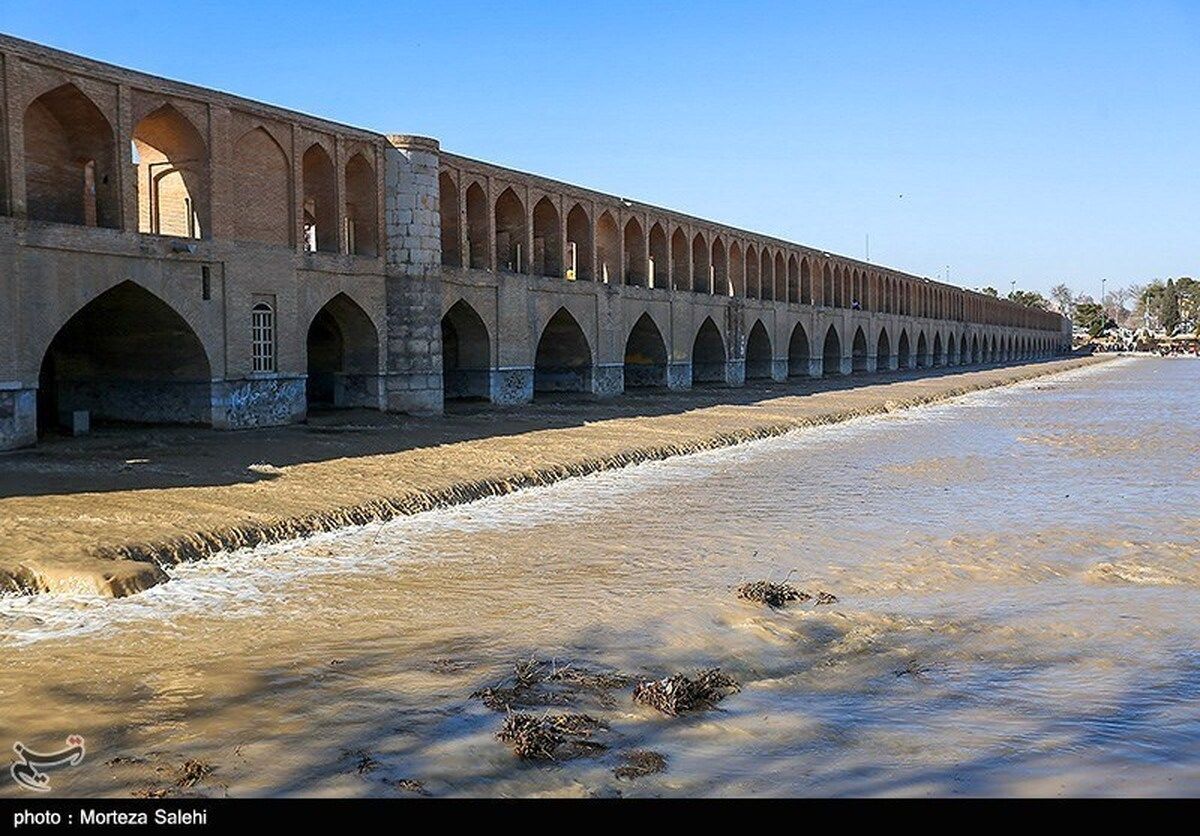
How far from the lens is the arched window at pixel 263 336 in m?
18.3

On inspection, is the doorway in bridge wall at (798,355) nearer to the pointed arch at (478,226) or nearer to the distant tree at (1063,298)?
the pointed arch at (478,226)

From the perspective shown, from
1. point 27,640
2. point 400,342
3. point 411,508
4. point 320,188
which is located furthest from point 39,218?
point 27,640

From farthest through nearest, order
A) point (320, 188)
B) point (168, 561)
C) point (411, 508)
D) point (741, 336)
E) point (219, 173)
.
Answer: point (741, 336), point (320, 188), point (219, 173), point (411, 508), point (168, 561)

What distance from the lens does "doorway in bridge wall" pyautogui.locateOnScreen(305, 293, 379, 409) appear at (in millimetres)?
21109

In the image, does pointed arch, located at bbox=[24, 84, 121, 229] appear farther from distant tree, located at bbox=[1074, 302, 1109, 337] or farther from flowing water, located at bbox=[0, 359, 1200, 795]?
distant tree, located at bbox=[1074, 302, 1109, 337]

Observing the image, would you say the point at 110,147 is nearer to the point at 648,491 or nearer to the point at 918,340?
the point at 648,491

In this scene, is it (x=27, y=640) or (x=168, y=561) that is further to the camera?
(x=168, y=561)

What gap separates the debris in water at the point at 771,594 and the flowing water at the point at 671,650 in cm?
16

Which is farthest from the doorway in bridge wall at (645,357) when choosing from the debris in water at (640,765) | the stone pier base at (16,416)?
the debris in water at (640,765)

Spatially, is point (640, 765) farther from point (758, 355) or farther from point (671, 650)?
point (758, 355)

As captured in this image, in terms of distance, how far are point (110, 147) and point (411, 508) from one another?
8.09m

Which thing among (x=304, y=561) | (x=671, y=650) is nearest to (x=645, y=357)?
(x=304, y=561)

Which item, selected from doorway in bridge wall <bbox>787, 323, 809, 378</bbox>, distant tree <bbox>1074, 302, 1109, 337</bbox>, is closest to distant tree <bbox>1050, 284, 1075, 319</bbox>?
distant tree <bbox>1074, 302, 1109, 337</bbox>

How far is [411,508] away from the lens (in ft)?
39.2
